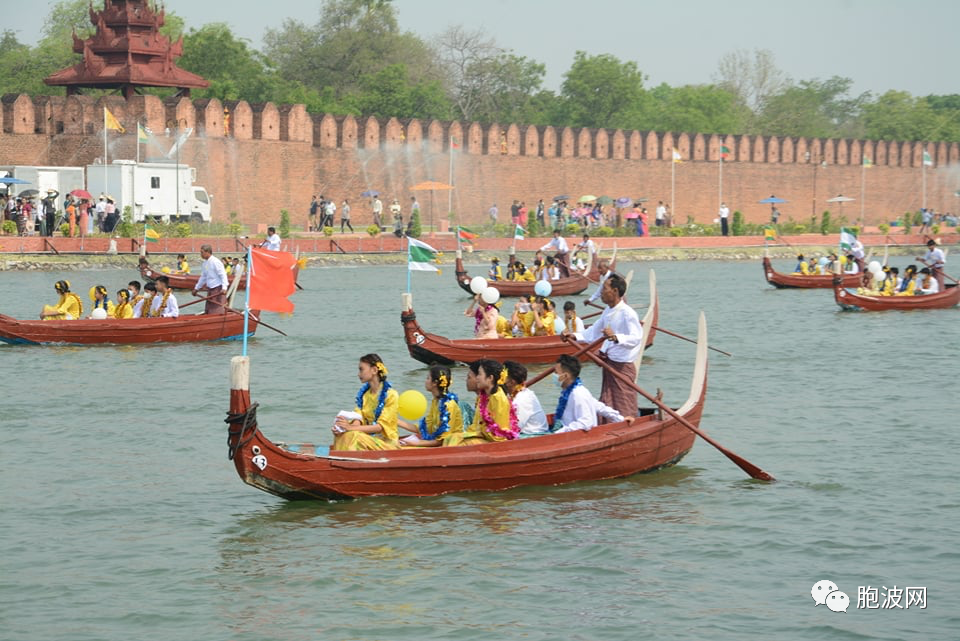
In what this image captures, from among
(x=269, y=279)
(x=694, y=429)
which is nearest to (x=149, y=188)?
(x=269, y=279)

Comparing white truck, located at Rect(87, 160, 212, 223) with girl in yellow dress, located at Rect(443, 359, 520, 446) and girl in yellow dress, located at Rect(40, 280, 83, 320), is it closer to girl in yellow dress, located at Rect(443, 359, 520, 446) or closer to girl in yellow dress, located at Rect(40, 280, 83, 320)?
girl in yellow dress, located at Rect(40, 280, 83, 320)

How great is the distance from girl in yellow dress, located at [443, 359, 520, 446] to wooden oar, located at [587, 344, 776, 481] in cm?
95

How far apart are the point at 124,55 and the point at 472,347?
30103mm

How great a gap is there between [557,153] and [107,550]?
4654 centimetres

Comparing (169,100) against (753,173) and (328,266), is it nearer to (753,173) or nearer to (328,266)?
(328,266)

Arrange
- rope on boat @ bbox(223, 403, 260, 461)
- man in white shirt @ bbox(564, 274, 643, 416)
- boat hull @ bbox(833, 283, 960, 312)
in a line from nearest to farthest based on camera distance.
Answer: rope on boat @ bbox(223, 403, 260, 461)
man in white shirt @ bbox(564, 274, 643, 416)
boat hull @ bbox(833, 283, 960, 312)

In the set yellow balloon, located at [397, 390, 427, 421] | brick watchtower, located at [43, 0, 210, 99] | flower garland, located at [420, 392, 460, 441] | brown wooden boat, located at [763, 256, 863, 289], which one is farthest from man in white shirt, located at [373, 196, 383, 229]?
flower garland, located at [420, 392, 460, 441]

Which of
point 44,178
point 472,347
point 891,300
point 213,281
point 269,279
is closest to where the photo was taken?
point 269,279

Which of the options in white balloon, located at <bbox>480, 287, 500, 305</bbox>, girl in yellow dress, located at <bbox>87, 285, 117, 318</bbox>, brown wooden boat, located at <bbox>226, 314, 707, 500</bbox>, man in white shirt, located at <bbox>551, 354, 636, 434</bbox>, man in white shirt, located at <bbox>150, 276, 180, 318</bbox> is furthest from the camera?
man in white shirt, located at <bbox>150, 276, 180, 318</bbox>

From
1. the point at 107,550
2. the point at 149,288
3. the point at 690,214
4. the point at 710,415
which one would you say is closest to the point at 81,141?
the point at 149,288

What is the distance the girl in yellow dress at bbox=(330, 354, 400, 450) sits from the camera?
10852mm

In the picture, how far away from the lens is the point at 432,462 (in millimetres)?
10727

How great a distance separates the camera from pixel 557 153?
55625 millimetres

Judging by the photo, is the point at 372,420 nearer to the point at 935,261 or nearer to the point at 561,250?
the point at 935,261
